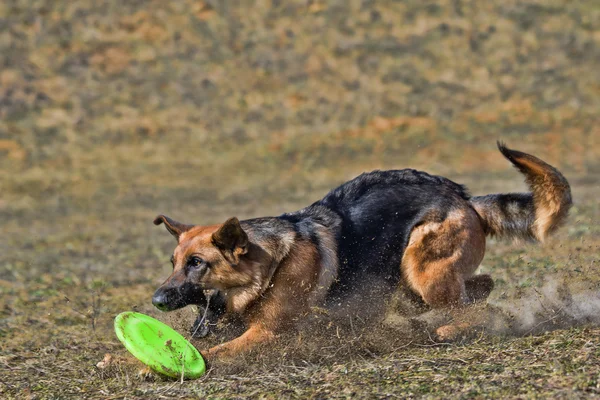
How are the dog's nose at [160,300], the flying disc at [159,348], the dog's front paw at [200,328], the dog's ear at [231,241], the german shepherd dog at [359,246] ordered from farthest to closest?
the dog's front paw at [200,328], the german shepherd dog at [359,246], the dog's ear at [231,241], the dog's nose at [160,300], the flying disc at [159,348]

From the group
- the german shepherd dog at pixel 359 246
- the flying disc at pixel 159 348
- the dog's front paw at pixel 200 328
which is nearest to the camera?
the flying disc at pixel 159 348

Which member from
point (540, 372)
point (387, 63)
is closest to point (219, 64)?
point (387, 63)

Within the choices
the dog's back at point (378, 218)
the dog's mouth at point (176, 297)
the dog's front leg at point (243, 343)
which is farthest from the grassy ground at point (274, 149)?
the dog's mouth at point (176, 297)

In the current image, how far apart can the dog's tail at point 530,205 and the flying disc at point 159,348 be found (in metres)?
2.74

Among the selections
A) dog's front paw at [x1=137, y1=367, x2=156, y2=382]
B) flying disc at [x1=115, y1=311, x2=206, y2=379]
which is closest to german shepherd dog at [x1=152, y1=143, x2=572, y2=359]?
flying disc at [x1=115, y1=311, x2=206, y2=379]

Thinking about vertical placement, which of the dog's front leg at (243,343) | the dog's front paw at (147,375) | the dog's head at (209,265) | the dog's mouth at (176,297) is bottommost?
the dog's front paw at (147,375)

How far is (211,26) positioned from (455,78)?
8.39m

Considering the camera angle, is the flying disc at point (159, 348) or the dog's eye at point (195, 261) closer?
the flying disc at point (159, 348)

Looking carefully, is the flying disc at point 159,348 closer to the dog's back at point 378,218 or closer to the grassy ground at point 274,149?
the grassy ground at point 274,149

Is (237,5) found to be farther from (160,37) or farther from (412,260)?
(412,260)

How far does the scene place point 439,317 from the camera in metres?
6.97

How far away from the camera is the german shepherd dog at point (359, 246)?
259 inches

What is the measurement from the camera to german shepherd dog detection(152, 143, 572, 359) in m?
6.58

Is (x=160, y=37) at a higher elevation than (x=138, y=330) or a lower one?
higher
